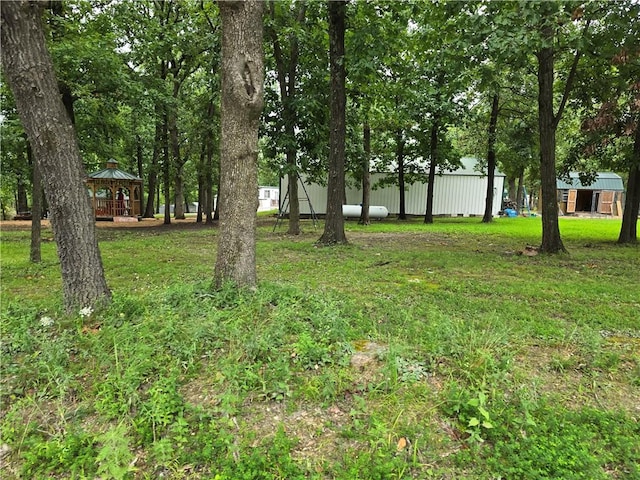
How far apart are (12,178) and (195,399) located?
617 inches

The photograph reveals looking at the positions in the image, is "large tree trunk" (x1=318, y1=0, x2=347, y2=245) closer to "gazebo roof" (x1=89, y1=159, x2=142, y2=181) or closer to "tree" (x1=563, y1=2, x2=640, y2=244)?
"tree" (x1=563, y1=2, x2=640, y2=244)

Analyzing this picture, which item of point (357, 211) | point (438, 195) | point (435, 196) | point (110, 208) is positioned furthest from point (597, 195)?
point (110, 208)

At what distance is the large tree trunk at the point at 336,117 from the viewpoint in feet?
26.8

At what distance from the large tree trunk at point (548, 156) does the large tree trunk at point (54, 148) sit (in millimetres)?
7609


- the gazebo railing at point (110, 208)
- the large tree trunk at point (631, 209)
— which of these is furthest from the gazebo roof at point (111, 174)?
the large tree trunk at point (631, 209)

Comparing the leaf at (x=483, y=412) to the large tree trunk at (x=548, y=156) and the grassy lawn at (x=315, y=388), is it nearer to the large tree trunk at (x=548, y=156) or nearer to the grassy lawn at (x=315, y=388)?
the grassy lawn at (x=315, y=388)

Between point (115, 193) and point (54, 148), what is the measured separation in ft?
56.8

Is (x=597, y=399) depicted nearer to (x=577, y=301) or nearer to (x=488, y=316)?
(x=488, y=316)

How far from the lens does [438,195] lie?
886 inches

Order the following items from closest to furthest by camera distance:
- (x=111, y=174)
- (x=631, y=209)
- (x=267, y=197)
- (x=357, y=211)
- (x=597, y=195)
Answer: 1. (x=631, y=209)
2. (x=111, y=174)
3. (x=357, y=211)
4. (x=597, y=195)
5. (x=267, y=197)

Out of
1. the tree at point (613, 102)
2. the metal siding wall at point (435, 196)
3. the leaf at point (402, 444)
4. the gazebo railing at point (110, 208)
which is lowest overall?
the leaf at point (402, 444)

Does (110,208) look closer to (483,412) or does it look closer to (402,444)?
(402,444)

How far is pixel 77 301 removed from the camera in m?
3.37

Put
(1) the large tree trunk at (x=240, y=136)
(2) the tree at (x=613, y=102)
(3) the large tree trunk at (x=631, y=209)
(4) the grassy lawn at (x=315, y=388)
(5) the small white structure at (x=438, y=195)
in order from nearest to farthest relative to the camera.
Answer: (4) the grassy lawn at (x=315, y=388) → (1) the large tree trunk at (x=240, y=136) → (2) the tree at (x=613, y=102) → (3) the large tree trunk at (x=631, y=209) → (5) the small white structure at (x=438, y=195)
